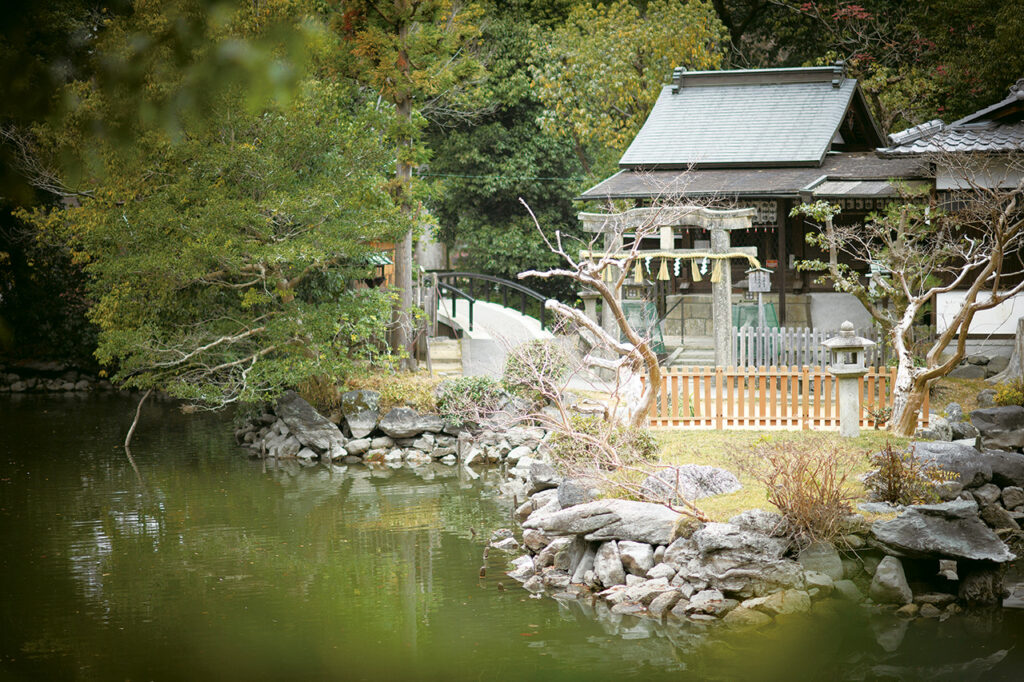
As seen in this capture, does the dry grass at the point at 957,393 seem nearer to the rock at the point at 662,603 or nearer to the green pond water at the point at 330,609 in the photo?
the green pond water at the point at 330,609

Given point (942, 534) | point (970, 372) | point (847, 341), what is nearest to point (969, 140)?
point (970, 372)

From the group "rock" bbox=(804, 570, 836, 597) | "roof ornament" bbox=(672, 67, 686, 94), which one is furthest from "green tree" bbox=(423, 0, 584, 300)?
"rock" bbox=(804, 570, 836, 597)

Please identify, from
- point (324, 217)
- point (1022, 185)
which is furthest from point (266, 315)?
point (1022, 185)

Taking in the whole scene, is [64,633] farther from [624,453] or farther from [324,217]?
[324,217]

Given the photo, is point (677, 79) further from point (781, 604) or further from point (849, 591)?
point (781, 604)

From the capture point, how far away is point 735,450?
1245cm

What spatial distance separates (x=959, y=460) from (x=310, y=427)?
11633 millimetres

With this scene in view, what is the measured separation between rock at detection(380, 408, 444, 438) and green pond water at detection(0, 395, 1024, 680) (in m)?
2.09

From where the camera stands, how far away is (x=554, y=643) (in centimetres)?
917

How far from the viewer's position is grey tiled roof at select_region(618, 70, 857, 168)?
824 inches

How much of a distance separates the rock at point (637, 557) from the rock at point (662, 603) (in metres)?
0.50

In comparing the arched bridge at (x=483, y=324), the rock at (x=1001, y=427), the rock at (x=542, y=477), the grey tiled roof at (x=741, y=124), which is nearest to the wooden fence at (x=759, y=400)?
the rock at (x=1001, y=427)

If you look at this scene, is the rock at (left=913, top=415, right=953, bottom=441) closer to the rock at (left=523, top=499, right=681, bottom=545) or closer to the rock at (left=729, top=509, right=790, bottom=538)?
the rock at (left=729, top=509, right=790, bottom=538)

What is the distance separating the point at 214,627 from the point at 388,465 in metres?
8.27
